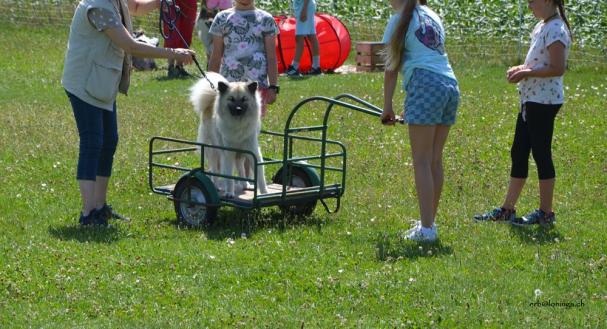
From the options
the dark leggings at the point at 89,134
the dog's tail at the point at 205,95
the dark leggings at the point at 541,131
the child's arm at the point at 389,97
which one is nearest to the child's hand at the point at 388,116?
the child's arm at the point at 389,97

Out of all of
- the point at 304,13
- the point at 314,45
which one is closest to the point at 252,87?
the point at 304,13

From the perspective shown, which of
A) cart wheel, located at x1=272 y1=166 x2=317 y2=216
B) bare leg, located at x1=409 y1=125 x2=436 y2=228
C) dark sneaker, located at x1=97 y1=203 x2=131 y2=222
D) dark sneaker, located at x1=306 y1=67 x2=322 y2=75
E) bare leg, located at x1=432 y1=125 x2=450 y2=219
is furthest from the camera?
dark sneaker, located at x1=306 y1=67 x2=322 y2=75

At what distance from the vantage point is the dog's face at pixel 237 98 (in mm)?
8211

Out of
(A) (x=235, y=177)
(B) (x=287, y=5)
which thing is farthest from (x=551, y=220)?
(B) (x=287, y=5)

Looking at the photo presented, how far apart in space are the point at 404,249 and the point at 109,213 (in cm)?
255

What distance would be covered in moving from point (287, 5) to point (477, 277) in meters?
18.0

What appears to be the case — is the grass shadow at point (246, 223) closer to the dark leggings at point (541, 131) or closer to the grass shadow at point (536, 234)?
the grass shadow at point (536, 234)

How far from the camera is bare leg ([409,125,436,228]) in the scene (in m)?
7.23

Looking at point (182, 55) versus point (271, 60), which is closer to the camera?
point (182, 55)

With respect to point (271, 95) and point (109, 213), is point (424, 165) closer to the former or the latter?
point (271, 95)

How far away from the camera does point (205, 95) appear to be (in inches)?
339

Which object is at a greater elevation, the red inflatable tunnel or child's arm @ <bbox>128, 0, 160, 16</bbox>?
child's arm @ <bbox>128, 0, 160, 16</bbox>

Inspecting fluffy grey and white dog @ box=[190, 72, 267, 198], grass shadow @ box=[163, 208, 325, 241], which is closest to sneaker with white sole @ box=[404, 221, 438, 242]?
grass shadow @ box=[163, 208, 325, 241]

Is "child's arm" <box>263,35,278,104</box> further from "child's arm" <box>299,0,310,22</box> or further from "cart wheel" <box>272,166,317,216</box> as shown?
"child's arm" <box>299,0,310,22</box>
